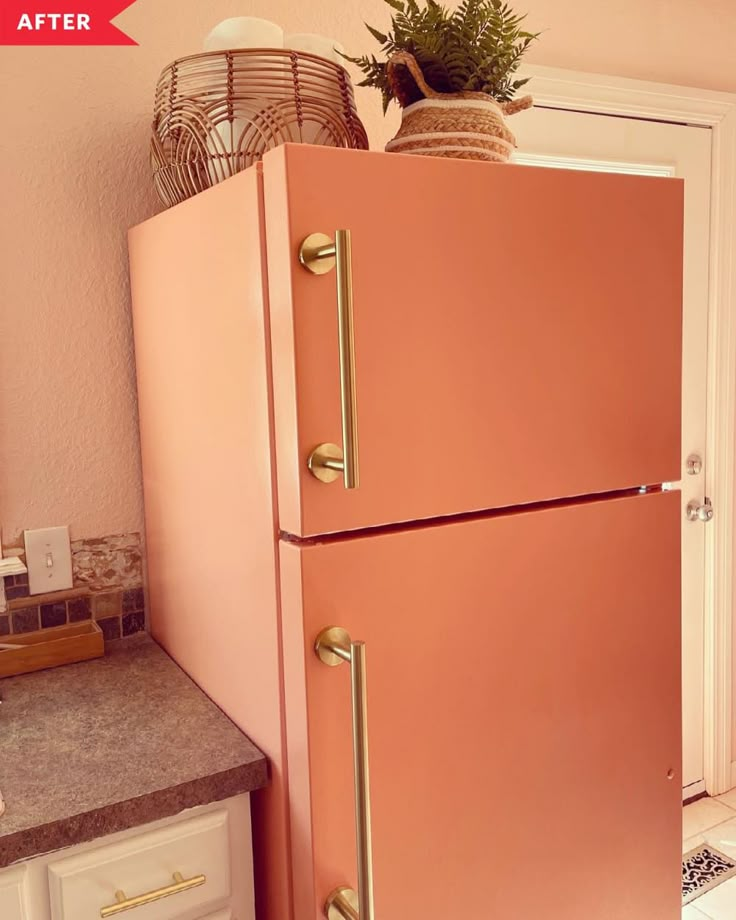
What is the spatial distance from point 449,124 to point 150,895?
1.04 m

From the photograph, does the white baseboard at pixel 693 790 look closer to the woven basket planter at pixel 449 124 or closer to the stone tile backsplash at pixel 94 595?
the stone tile backsplash at pixel 94 595

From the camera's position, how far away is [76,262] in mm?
1417

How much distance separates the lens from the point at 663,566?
1217 millimetres

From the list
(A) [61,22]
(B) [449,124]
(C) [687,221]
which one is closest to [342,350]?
(B) [449,124]

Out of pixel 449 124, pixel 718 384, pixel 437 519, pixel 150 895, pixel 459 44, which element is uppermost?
pixel 459 44

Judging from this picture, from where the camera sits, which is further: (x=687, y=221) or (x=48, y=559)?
(x=687, y=221)

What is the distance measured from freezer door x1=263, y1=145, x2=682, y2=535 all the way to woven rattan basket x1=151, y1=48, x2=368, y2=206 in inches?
9.6

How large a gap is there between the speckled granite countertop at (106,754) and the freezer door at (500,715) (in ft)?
0.41

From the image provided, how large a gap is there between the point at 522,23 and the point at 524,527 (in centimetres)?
131

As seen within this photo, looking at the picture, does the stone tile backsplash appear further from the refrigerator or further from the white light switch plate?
the refrigerator

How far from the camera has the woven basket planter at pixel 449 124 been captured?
3.66ft

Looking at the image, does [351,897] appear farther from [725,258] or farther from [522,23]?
[725,258]

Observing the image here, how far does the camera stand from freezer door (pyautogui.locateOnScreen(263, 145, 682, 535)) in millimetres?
917

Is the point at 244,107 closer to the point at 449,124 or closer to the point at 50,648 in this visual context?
the point at 449,124
